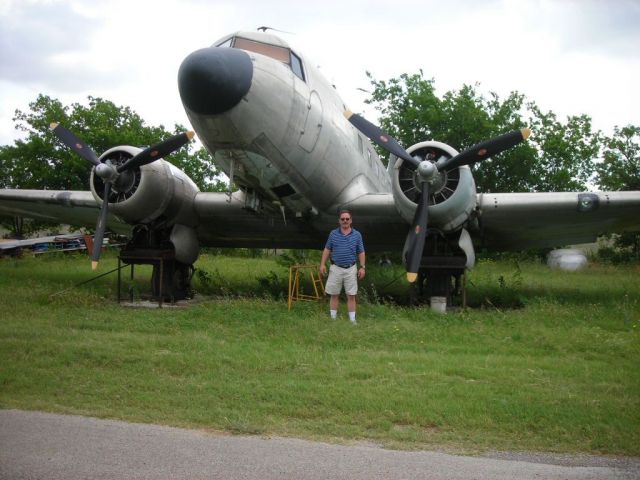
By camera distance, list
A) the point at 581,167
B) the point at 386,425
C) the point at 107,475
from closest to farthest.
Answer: the point at 107,475 → the point at 386,425 → the point at 581,167

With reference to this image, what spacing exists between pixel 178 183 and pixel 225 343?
581cm

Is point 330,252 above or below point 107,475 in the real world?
above

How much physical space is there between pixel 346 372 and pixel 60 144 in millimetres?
31874

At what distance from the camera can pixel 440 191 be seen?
10.7 metres

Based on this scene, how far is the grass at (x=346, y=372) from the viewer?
4.51m

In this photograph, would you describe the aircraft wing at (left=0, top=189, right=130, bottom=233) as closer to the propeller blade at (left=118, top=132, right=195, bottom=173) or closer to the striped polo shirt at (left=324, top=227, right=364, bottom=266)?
the propeller blade at (left=118, top=132, right=195, bottom=173)

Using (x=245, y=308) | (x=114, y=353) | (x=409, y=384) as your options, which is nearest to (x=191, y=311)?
(x=245, y=308)

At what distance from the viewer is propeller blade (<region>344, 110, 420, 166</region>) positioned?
10.7 m

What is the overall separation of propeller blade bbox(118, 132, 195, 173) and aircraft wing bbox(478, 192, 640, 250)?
561 centimetres

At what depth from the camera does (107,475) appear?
3.48 m

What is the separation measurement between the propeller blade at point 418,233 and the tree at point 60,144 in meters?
26.3

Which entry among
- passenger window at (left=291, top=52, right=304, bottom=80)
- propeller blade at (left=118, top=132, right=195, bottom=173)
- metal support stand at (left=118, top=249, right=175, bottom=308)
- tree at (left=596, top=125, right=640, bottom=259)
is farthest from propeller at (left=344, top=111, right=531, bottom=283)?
tree at (left=596, top=125, right=640, bottom=259)

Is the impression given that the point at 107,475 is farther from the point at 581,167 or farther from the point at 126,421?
the point at 581,167

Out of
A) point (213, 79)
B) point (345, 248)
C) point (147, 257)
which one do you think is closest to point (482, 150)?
point (345, 248)
